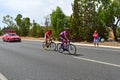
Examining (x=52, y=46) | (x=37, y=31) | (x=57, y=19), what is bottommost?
(x=52, y=46)

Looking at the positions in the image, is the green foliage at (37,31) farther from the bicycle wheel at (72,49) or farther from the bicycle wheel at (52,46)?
the bicycle wheel at (72,49)

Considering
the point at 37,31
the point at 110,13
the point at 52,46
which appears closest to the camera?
the point at 52,46

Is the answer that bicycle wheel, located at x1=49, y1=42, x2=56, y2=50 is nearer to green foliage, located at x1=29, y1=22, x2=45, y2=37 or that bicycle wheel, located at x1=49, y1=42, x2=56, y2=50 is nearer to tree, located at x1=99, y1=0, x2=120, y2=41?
A: tree, located at x1=99, y1=0, x2=120, y2=41

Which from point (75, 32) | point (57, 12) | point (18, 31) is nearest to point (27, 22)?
point (18, 31)

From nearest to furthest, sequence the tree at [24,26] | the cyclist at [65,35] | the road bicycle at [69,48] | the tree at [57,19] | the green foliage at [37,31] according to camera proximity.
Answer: the road bicycle at [69,48], the cyclist at [65,35], the tree at [57,19], the green foliage at [37,31], the tree at [24,26]

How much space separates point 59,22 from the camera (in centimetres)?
4994

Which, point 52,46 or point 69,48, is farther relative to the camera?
point 52,46

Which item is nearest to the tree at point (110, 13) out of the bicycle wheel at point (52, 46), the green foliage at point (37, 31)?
the green foliage at point (37, 31)

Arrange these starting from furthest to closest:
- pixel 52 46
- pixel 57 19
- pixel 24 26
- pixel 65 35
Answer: pixel 24 26
pixel 57 19
pixel 52 46
pixel 65 35

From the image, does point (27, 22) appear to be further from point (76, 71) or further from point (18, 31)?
point (76, 71)

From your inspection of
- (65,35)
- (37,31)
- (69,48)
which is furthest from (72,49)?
(37,31)

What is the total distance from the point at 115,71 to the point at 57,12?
134 feet

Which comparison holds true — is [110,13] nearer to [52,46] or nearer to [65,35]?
[52,46]

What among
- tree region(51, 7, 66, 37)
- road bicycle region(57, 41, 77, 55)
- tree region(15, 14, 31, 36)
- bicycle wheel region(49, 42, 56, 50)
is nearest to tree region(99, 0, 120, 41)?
tree region(51, 7, 66, 37)
